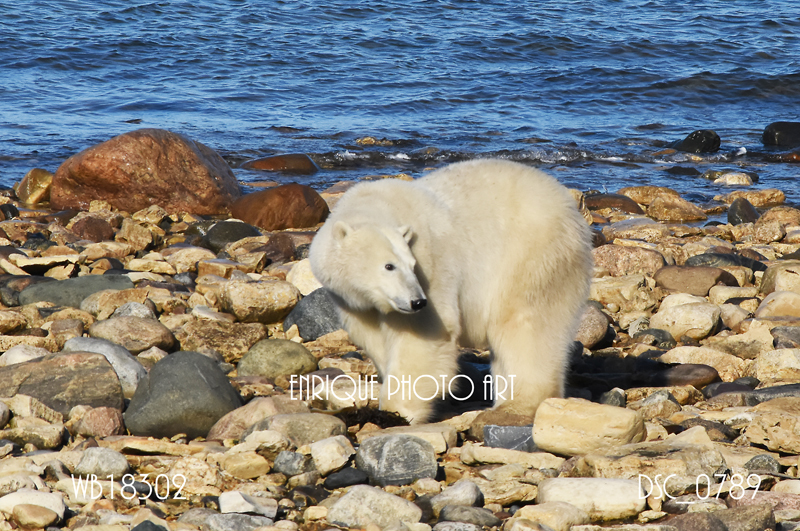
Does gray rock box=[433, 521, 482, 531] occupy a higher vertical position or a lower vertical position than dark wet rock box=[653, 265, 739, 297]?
higher

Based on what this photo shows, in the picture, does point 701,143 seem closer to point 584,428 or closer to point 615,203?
point 615,203

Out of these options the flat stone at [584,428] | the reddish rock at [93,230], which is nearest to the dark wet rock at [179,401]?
the flat stone at [584,428]

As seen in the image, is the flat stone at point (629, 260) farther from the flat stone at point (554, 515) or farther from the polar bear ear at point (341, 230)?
the flat stone at point (554, 515)

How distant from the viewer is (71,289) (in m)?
6.54

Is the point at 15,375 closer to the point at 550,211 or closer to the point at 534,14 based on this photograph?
the point at 550,211

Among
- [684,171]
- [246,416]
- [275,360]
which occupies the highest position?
[246,416]

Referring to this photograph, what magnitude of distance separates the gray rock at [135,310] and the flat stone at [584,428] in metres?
3.42

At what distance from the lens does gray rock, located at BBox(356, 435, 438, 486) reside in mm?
3711

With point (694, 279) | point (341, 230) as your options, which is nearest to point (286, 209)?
point (694, 279)

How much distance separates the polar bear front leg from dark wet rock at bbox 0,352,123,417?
1607mm

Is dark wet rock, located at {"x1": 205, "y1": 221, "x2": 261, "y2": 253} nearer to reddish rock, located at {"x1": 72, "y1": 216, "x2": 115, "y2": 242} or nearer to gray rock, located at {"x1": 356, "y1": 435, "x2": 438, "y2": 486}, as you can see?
reddish rock, located at {"x1": 72, "y1": 216, "x2": 115, "y2": 242}

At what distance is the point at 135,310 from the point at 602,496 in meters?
4.07

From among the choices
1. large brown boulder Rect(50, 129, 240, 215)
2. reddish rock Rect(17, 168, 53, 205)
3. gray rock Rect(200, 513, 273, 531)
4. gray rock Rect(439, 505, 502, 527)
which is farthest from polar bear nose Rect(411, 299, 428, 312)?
reddish rock Rect(17, 168, 53, 205)

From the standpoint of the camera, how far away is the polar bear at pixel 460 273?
4113mm
